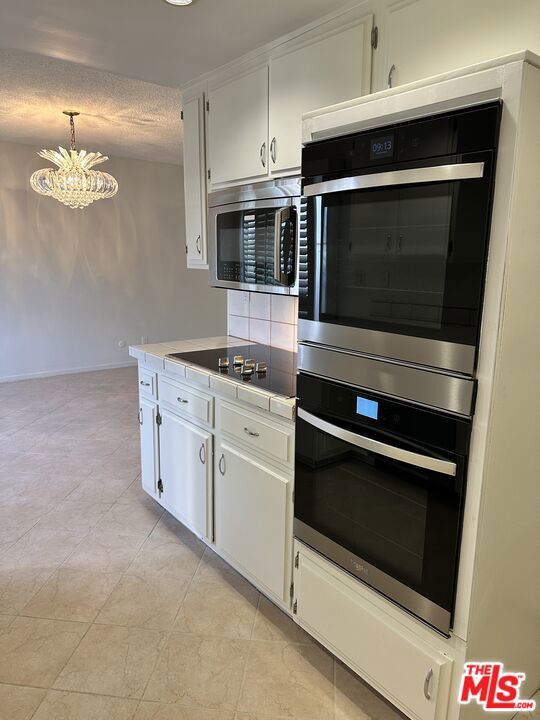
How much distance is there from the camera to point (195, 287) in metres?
7.05

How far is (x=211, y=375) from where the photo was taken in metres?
2.20

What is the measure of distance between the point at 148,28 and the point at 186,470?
1940 mm

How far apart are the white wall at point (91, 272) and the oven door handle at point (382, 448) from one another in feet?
16.4

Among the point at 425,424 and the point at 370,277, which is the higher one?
the point at 370,277

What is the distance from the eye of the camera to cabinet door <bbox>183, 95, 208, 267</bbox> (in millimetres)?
2756

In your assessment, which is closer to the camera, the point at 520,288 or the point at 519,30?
the point at 520,288

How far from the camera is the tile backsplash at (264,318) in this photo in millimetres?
2754

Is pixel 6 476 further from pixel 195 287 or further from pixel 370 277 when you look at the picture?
pixel 195 287

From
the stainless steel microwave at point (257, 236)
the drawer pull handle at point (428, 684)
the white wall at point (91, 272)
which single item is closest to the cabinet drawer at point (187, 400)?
the stainless steel microwave at point (257, 236)

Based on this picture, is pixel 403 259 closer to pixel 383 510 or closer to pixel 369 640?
pixel 383 510

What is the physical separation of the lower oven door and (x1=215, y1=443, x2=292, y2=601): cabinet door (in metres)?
0.13

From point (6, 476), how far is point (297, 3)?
3.17 meters

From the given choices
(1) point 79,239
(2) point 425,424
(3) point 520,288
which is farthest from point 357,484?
(1) point 79,239

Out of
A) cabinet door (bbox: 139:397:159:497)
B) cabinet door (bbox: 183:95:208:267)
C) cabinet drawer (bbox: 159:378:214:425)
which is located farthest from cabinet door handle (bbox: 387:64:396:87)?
cabinet door (bbox: 139:397:159:497)
